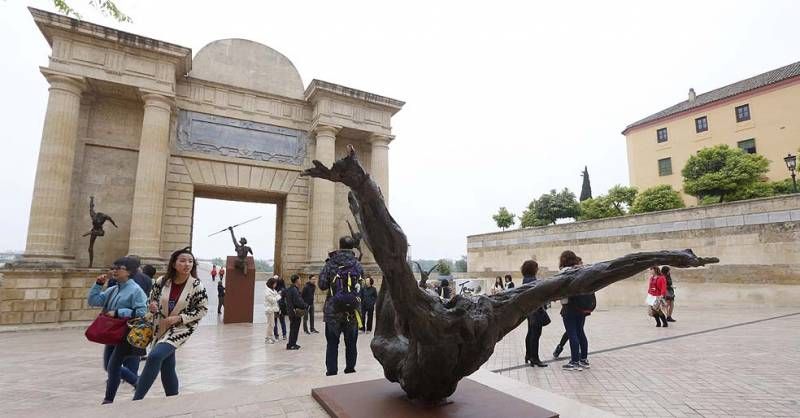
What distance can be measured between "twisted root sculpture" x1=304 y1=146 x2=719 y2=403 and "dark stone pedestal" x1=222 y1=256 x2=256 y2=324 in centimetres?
1017

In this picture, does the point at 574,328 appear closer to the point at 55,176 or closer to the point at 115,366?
the point at 115,366

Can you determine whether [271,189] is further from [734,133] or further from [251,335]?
[734,133]

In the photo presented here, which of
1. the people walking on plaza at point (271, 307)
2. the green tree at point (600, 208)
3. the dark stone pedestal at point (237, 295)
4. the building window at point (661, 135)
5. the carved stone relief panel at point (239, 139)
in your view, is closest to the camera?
the people walking on plaza at point (271, 307)

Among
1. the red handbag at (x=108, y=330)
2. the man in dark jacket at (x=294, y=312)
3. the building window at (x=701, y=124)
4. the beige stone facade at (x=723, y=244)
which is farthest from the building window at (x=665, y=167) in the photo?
the red handbag at (x=108, y=330)

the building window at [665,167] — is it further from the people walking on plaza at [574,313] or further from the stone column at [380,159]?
the people walking on plaza at [574,313]

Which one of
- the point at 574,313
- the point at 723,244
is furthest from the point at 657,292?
the point at 723,244

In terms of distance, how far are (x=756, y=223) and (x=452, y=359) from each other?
17.5 metres

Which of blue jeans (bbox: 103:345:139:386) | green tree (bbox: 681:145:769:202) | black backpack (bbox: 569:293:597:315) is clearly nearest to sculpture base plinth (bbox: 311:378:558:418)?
blue jeans (bbox: 103:345:139:386)

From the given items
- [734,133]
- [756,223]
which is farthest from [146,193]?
[734,133]

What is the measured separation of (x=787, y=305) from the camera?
13.0 meters

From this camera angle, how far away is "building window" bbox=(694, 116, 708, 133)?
1283 inches

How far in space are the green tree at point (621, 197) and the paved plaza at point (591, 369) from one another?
22.7 meters

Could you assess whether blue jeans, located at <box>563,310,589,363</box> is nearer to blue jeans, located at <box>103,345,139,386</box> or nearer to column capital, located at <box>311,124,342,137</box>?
blue jeans, located at <box>103,345,139,386</box>

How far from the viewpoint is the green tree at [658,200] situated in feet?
90.1
